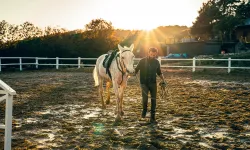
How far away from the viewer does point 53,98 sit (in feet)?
31.4

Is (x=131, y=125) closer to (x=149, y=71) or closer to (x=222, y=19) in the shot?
(x=149, y=71)

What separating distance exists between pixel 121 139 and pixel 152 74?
1897 mm

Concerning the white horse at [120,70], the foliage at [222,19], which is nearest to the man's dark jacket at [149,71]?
the white horse at [120,70]

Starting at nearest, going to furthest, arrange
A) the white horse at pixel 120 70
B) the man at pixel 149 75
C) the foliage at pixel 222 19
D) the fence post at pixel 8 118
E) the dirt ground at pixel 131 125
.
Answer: the fence post at pixel 8 118 → the dirt ground at pixel 131 125 → the white horse at pixel 120 70 → the man at pixel 149 75 → the foliage at pixel 222 19

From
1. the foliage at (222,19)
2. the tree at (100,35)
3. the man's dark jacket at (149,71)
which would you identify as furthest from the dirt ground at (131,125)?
the foliage at (222,19)

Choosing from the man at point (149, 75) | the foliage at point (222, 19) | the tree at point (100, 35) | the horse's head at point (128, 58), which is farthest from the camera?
the foliage at point (222, 19)

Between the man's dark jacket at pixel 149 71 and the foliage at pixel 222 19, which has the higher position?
the foliage at pixel 222 19

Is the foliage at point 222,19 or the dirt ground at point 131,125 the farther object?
the foliage at point 222,19

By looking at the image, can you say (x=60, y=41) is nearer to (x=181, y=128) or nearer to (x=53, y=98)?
(x=53, y=98)

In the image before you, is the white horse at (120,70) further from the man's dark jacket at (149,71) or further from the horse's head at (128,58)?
the man's dark jacket at (149,71)

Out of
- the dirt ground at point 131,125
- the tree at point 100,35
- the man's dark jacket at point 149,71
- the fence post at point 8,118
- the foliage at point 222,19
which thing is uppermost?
the foliage at point 222,19

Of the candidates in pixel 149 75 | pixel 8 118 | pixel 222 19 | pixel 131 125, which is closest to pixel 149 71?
pixel 149 75

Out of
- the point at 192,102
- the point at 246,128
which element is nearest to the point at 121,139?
the point at 246,128

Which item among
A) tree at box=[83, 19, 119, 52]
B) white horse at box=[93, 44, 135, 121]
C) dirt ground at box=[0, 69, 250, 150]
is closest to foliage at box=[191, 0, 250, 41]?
tree at box=[83, 19, 119, 52]
